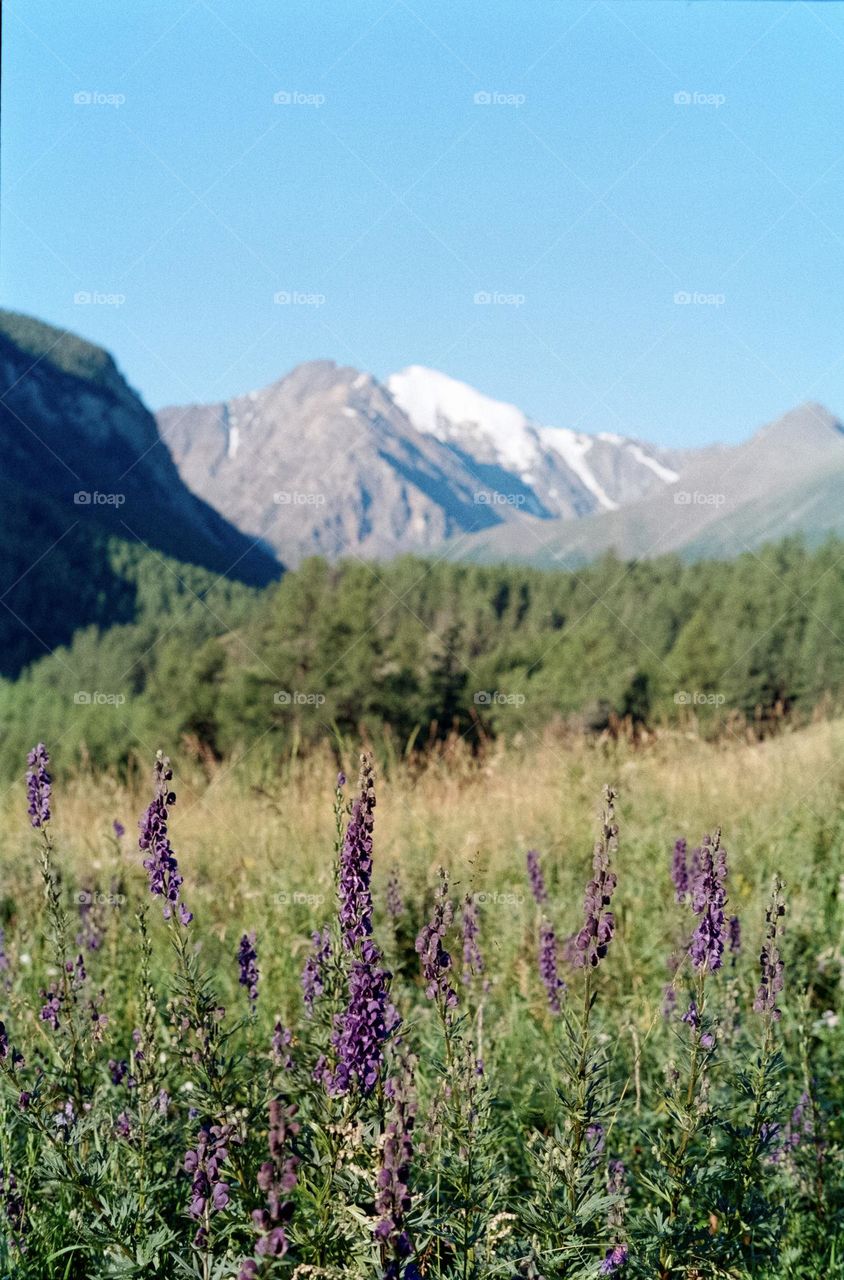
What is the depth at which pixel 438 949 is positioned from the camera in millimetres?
1833

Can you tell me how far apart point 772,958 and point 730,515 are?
105441 mm

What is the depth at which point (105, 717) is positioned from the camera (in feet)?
145

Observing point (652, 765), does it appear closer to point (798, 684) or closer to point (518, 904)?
point (518, 904)

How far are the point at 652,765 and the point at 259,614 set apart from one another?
28.8 m

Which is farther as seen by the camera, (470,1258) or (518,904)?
(518,904)

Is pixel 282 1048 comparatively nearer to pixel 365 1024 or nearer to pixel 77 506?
pixel 365 1024

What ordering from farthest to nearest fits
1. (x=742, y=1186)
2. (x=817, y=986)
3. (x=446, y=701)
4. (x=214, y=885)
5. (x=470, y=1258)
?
(x=446, y=701) < (x=214, y=885) < (x=817, y=986) < (x=742, y=1186) < (x=470, y=1258)

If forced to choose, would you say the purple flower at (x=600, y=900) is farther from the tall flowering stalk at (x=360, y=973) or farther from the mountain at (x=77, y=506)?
the mountain at (x=77, y=506)

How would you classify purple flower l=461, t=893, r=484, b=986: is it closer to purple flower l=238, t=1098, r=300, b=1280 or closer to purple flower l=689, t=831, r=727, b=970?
purple flower l=689, t=831, r=727, b=970

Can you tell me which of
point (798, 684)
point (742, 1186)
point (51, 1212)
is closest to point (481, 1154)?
point (742, 1186)

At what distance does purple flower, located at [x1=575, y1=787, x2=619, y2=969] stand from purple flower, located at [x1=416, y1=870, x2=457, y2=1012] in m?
0.26

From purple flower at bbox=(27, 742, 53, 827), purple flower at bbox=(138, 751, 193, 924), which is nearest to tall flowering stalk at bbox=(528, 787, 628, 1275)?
purple flower at bbox=(138, 751, 193, 924)

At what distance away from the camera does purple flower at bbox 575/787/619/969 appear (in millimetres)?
1657

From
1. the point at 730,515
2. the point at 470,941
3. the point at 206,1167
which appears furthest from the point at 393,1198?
the point at 730,515
